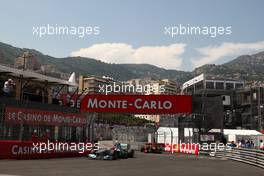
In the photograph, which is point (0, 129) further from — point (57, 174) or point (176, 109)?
point (176, 109)

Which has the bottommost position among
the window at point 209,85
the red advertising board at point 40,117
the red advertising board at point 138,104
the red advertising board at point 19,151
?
the red advertising board at point 19,151

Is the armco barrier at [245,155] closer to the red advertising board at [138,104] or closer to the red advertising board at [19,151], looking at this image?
the red advertising board at [138,104]

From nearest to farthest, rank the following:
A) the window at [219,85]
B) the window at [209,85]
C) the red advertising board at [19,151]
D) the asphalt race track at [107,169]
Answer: the asphalt race track at [107,169], the red advertising board at [19,151], the window at [209,85], the window at [219,85]

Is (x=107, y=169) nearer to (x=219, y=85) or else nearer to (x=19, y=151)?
(x=19, y=151)

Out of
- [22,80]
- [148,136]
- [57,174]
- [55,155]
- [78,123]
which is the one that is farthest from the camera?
[148,136]

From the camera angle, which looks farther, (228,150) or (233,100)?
(233,100)

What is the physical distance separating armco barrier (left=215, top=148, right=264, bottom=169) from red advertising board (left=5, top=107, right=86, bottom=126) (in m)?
10.2

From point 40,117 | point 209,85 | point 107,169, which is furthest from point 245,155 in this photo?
point 209,85

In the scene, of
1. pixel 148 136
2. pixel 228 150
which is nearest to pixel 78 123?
pixel 228 150

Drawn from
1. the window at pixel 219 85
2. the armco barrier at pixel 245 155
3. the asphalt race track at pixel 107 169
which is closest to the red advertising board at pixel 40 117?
the asphalt race track at pixel 107 169

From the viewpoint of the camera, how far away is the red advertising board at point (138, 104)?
91.1ft

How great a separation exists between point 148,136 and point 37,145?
29.9 m

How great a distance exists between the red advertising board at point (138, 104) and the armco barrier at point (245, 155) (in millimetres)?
4181

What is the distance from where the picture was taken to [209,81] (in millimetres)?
157000
